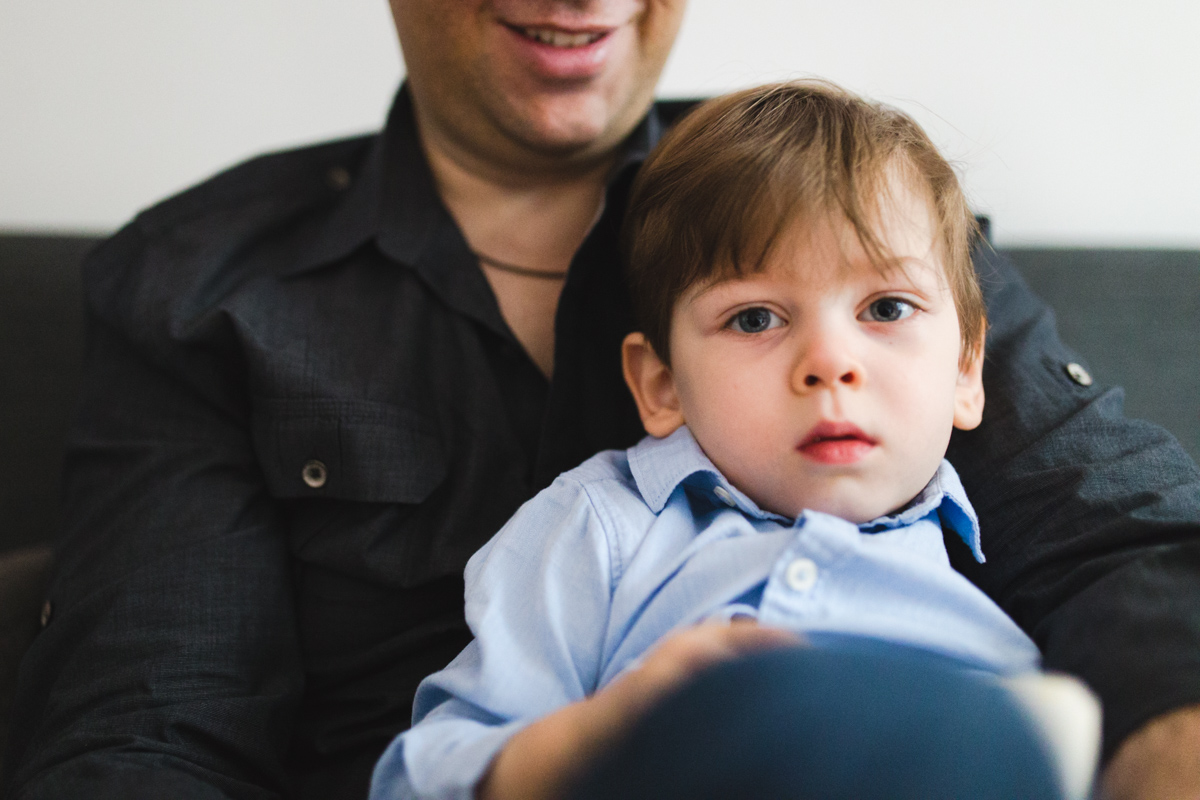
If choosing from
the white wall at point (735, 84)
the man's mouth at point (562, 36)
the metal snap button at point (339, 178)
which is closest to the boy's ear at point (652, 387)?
the man's mouth at point (562, 36)

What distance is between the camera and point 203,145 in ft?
Answer: 5.20

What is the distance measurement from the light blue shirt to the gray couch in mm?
581

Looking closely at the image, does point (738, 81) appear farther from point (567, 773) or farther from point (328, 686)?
point (567, 773)

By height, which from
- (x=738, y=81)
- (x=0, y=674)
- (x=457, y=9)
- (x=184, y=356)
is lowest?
(x=0, y=674)

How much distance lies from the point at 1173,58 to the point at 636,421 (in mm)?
1087

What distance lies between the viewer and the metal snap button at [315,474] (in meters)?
0.97

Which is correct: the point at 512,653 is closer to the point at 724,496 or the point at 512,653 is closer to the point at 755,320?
the point at 724,496

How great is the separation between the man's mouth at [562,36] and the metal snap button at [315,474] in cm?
53

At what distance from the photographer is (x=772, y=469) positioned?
0.72 meters

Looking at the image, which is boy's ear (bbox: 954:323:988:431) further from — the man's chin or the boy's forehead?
the man's chin

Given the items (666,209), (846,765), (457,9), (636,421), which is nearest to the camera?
(846,765)

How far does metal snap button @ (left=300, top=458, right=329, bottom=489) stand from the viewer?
0.97 meters

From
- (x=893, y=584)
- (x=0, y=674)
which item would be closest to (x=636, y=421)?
(x=893, y=584)

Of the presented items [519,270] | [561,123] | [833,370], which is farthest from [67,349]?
[833,370]
